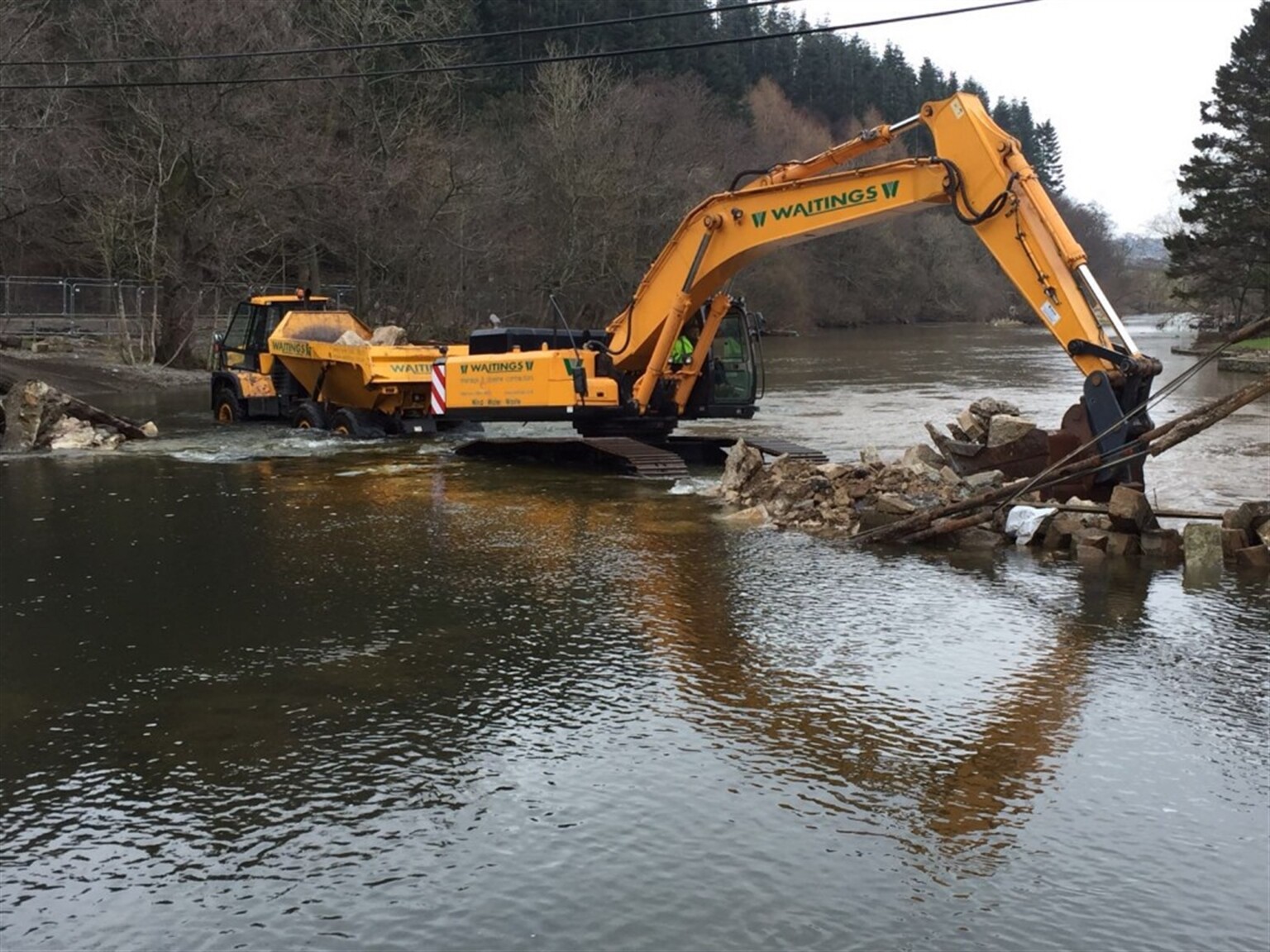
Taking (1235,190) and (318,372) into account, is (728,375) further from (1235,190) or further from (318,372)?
(1235,190)

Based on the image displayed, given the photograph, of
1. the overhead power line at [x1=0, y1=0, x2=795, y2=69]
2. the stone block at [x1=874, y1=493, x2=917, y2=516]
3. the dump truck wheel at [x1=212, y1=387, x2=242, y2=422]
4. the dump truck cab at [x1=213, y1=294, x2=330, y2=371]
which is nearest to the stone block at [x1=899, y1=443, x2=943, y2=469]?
the stone block at [x1=874, y1=493, x2=917, y2=516]

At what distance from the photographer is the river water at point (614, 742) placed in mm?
4715

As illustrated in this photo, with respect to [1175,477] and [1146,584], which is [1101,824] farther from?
[1175,477]

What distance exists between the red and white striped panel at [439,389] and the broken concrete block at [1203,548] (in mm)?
10905

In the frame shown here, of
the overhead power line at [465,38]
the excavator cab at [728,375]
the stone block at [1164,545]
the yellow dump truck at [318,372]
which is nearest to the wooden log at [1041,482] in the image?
the stone block at [1164,545]

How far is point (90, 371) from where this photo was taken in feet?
96.9

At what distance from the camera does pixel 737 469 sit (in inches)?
533

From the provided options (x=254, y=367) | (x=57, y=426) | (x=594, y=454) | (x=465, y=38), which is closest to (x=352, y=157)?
(x=254, y=367)

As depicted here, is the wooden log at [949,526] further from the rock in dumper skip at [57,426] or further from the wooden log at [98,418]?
the wooden log at [98,418]

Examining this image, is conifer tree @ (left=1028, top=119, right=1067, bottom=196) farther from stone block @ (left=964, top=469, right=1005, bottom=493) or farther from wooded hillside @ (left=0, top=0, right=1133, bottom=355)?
stone block @ (left=964, top=469, right=1005, bottom=493)

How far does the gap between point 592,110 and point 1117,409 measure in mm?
42893

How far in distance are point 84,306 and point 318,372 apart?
20.4m

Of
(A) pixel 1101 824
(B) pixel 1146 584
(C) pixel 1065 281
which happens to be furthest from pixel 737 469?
(A) pixel 1101 824

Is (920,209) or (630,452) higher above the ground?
(920,209)
